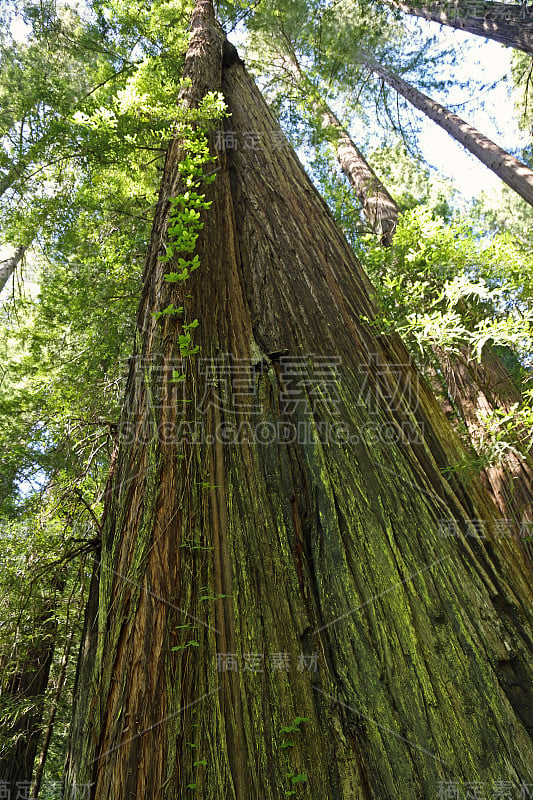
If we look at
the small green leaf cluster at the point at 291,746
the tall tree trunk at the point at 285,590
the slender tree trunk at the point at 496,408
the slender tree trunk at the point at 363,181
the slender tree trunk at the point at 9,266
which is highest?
the slender tree trunk at the point at 9,266

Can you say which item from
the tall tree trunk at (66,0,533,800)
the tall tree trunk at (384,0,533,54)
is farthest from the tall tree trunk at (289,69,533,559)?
→ the tall tree trunk at (384,0,533,54)

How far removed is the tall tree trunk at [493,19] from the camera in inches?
231

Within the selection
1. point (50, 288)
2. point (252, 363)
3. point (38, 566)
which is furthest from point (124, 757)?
point (50, 288)

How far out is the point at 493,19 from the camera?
242 inches

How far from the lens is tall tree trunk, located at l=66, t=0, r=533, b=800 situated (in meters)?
1.39

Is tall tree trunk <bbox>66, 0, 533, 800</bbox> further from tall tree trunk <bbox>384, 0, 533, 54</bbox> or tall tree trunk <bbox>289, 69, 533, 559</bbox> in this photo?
tall tree trunk <bbox>384, 0, 533, 54</bbox>

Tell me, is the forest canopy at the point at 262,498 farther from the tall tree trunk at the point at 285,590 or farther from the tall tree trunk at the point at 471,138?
the tall tree trunk at the point at 471,138

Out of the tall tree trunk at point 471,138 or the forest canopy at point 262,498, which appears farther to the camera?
the tall tree trunk at point 471,138

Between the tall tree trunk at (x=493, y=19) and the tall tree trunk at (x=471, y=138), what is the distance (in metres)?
1.75

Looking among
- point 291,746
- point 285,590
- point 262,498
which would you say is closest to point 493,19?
point 262,498

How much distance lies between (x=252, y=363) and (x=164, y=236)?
1.10 meters

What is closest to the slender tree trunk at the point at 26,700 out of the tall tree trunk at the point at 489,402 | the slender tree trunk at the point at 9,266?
the tall tree trunk at the point at 489,402

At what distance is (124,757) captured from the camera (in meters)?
1.37

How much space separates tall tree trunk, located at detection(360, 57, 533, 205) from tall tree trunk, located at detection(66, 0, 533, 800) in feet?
21.6
